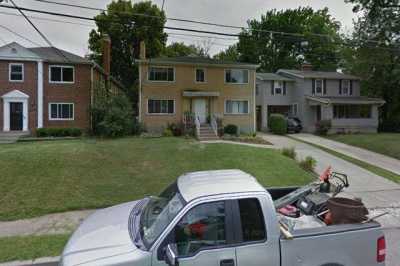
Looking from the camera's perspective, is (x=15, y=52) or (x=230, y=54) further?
(x=230, y=54)

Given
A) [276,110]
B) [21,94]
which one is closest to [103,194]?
[21,94]

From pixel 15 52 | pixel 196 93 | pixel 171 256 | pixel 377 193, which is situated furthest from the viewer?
pixel 196 93

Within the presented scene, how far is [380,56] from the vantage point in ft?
98.2

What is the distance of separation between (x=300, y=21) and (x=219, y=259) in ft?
182

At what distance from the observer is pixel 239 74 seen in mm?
26500

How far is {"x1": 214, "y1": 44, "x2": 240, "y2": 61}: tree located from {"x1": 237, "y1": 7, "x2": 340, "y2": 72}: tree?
142cm

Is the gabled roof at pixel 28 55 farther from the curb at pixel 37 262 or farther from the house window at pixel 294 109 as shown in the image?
the house window at pixel 294 109

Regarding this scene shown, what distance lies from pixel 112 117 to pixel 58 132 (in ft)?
13.1

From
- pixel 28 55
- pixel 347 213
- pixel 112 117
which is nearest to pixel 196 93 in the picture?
pixel 112 117

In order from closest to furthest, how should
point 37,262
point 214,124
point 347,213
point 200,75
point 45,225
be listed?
1. point 347,213
2. point 37,262
3. point 45,225
4. point 214,124
5. point 200,75

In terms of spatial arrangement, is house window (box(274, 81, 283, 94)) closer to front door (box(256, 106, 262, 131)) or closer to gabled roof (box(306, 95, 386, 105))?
front door (box(256, 106, 262, 131))

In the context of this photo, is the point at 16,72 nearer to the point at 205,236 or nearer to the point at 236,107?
the point at 236,107

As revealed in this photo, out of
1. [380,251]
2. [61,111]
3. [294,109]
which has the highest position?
[294,109]

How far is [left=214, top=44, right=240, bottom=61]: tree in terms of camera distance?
53091 mm
